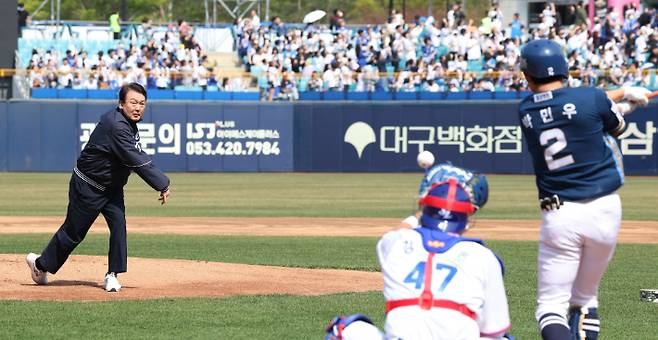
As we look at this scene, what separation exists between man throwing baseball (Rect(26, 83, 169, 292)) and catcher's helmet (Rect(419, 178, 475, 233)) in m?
5.41

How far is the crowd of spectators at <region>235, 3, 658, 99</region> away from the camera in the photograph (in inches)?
1278

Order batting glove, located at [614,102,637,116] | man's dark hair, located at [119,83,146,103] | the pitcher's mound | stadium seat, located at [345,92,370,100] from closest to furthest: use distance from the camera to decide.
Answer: batting glove, located at [614,102,637,116], man's dark hair, located at [119,83,146,103], the pitcher's mound, stadium seat, located at [345,92,370,100]

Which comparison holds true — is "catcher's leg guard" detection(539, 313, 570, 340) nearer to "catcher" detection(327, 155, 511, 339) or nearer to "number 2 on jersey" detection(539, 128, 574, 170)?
"number 2 on jersey" detection(539, 128, 574, 170)

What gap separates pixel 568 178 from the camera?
20.7 ft

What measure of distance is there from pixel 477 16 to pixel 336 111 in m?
41.2

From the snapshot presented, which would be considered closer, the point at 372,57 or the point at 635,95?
the point at 635,95

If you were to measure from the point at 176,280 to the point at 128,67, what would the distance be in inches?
993

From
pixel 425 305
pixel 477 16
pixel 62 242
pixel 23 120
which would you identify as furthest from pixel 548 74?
pixel 477 16

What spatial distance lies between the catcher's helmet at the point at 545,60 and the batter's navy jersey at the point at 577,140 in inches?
4.2

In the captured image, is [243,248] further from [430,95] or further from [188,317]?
[430,95]

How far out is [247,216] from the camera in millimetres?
20766

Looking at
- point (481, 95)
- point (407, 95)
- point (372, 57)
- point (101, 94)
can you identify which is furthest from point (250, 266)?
point (372, 57)

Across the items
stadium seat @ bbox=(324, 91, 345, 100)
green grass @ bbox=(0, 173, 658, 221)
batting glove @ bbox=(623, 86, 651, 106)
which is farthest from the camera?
stadium seat @ bbox=(324, 91, 345, 100)

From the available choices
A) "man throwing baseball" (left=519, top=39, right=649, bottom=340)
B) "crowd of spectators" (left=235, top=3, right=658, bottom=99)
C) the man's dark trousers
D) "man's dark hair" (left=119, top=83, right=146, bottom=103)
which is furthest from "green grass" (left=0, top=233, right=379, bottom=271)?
"crowd of spectators" (left=235, top=3, right=658, bottom=99)
